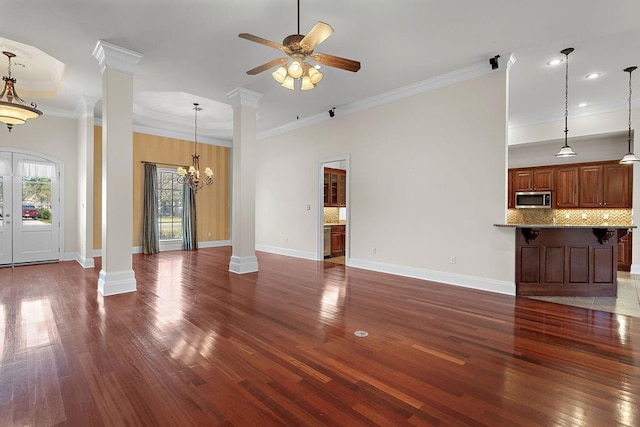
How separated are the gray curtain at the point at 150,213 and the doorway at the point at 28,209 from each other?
72.0 inches

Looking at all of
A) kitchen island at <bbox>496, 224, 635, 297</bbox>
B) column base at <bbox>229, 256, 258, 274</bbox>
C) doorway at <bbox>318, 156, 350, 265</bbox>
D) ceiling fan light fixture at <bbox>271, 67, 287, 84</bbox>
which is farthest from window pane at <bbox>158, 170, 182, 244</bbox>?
kitchen island at <bbox>496, 224, 635, 297</bbox>

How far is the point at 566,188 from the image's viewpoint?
285 inches

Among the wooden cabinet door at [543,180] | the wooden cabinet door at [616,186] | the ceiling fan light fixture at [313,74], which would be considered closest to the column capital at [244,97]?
the ceiling fan light fixture at [313,74]

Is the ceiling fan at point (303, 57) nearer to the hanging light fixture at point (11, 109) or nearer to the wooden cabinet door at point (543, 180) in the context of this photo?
the hanging light fixture at point (11, 109)

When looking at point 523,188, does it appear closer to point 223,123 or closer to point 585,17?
point 585,17

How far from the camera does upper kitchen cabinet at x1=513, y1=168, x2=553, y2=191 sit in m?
7.47

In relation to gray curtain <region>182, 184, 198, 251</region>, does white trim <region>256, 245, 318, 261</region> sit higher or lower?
lower

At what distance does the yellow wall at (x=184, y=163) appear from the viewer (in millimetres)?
7652

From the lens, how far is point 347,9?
3420 mm

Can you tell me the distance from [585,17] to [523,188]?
16.6 feet

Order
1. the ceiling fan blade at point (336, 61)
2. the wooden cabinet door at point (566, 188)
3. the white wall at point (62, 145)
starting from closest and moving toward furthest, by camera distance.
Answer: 1. the ceiling fan blade at point (336, 61)
2. the white wall at point (62, 145)
3. the wooden cabinet door at point (566, 188)

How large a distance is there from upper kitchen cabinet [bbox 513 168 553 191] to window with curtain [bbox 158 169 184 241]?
30.8 ft

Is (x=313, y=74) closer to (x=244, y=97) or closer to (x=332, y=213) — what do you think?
(x=244, y=97)

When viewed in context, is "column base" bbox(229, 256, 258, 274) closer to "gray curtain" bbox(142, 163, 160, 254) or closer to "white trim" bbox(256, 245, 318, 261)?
"white trim" bbox(256, 245, 318, 261)
